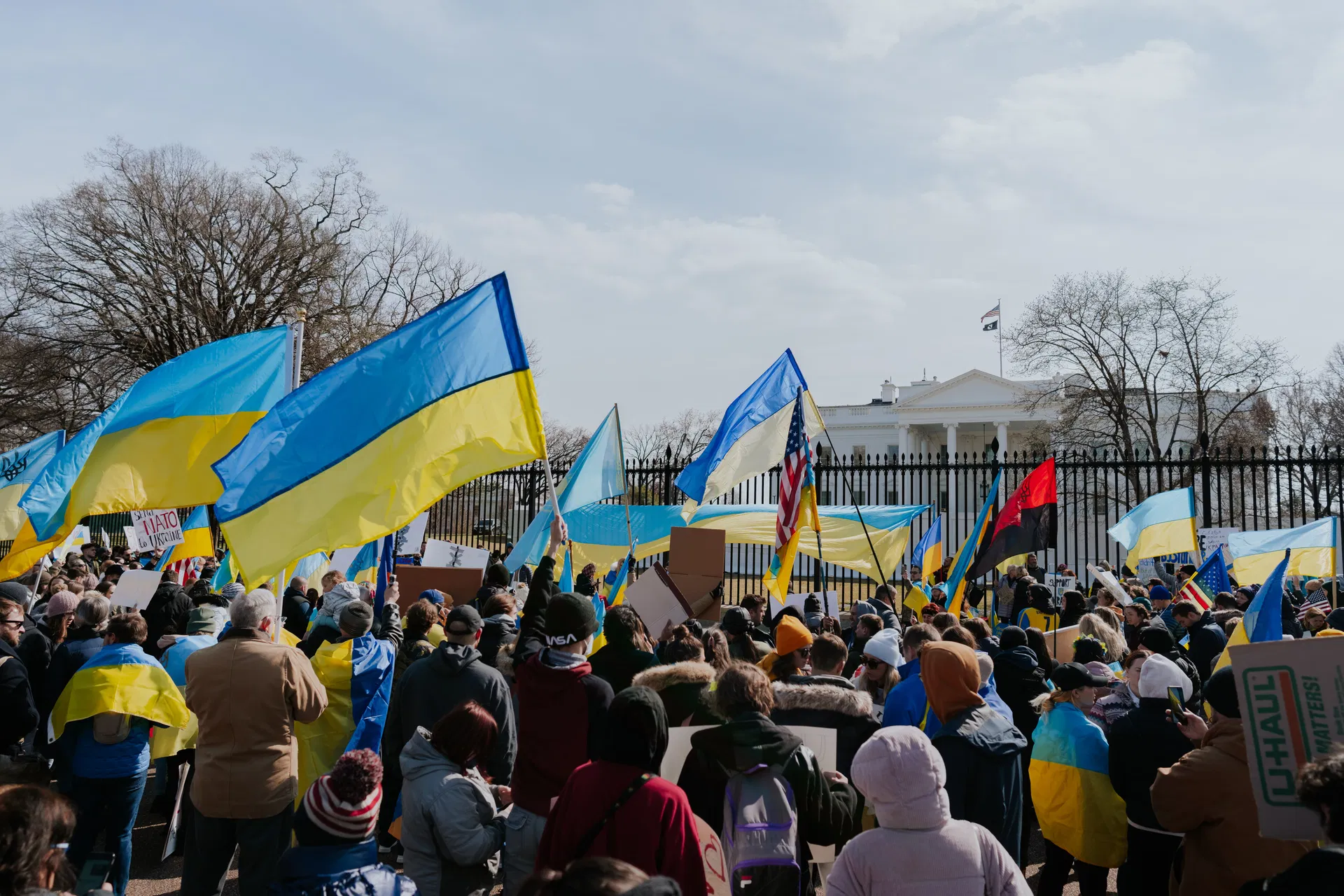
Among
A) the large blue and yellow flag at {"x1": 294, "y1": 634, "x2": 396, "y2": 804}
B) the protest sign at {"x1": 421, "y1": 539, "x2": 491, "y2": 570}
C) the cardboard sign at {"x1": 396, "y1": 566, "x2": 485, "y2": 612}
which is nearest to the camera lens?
the large blue and yellow flag at {"x1": 294, "y1": 634, "x2": 396, "y2": 804}

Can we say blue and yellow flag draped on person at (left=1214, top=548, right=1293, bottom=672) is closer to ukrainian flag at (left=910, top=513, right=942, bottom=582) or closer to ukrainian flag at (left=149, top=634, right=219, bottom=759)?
ukrainian flag at (left=149, top=634, right=219, bottom=759)

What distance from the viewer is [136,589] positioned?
9.41 m

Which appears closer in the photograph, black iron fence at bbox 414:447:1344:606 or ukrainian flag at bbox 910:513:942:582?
ukrainian flag at bbox 910:513:942:582

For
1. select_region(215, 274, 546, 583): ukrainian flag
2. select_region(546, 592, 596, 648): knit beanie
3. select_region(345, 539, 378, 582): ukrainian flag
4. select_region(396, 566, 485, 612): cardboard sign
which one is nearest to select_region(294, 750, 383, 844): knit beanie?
select_region(546, 592, 596, 648): knit beanie

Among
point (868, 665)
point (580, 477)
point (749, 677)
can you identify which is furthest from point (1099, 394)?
point (749, 677)

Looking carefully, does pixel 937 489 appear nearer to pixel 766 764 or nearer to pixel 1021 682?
pixel 1021 682

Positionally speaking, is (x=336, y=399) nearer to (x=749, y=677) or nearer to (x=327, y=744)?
(x=327, y=744)

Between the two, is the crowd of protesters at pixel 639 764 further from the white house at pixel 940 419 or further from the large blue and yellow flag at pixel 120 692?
the white house at pixel 940 419

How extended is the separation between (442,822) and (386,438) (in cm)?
235

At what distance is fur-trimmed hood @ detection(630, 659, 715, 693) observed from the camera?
187 inches

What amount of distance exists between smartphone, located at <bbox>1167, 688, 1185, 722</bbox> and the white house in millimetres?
48324

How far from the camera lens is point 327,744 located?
19.2 ft

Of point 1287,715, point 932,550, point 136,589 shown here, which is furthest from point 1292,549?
point 136,589

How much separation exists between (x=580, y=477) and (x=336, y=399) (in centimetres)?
487
